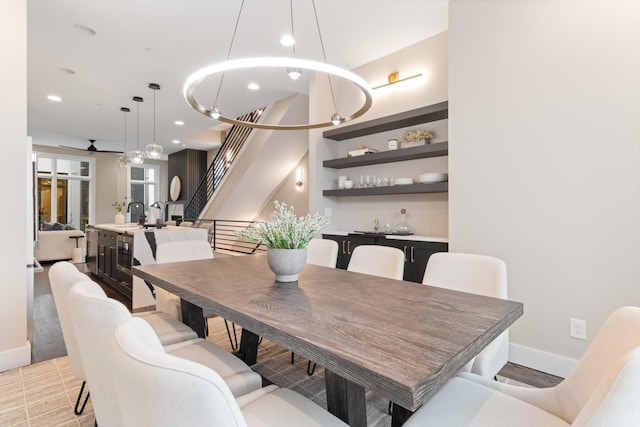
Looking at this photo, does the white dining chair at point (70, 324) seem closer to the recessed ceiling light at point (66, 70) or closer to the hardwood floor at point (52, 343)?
the hardwood floor at point (52, 343)

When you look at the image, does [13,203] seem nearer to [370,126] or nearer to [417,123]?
[370,126]

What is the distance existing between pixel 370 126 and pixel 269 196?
4.30 m

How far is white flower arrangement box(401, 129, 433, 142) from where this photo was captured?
358cm

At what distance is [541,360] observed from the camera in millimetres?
2486

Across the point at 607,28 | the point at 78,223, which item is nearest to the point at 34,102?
the point at 78,223

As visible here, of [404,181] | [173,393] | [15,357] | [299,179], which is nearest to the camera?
[173,393]

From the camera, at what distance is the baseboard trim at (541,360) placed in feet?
7.79

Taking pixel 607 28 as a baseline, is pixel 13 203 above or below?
below

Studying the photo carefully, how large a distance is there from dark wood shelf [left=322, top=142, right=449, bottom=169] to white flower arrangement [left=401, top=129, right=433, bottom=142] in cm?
18

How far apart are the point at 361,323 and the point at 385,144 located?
3.28 metres

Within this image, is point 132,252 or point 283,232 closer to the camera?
point 283,232

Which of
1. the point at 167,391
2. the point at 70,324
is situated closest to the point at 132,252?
the point at 70,324

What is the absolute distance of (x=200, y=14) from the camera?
3.06 meters

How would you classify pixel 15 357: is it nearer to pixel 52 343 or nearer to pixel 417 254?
pixel 52 343
